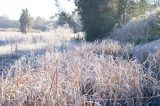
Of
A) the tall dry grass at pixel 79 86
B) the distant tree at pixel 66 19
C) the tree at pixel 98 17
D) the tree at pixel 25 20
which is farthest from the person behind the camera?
the tree at pixel 25 20

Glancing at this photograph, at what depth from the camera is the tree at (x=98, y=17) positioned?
56.7 ft

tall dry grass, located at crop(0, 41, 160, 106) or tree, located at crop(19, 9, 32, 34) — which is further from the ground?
tree, located at crop(19, 9, 32, 34)

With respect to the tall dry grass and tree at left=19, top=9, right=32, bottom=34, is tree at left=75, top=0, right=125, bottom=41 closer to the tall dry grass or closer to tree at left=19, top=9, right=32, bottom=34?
the tall dry grass

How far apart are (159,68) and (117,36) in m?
9.60

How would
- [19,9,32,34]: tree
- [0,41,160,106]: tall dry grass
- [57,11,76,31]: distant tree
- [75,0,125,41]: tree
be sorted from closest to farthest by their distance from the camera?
[0,41,160,106]: tall dry grass
[75,0,125,41]: tree
[57,11,76,31]: distant tree
[19,9,32,34]: tree

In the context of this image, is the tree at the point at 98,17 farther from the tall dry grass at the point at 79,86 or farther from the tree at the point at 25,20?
the tree at the point at 25,20

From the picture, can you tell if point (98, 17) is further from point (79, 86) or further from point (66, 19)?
point (79, 86)

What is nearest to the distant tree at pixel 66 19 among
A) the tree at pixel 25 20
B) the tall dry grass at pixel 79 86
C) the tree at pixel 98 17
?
the tree at pixel 98 17

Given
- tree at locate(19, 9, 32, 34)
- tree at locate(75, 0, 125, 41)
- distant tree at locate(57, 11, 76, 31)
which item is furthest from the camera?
tree at locate(19, 9, 32, 34)

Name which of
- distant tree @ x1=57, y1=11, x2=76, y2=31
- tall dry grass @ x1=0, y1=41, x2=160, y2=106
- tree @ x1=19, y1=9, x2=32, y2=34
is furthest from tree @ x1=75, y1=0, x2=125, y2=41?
tree @ x1=19, y1=9, x2=32, y2=34

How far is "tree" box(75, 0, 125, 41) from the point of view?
17281 mm

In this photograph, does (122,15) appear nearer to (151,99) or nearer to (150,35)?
(150,35)

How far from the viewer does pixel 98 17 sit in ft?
56.9

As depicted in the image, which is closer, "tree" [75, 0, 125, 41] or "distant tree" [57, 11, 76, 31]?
"tree" [75, 0, 125, 41]
